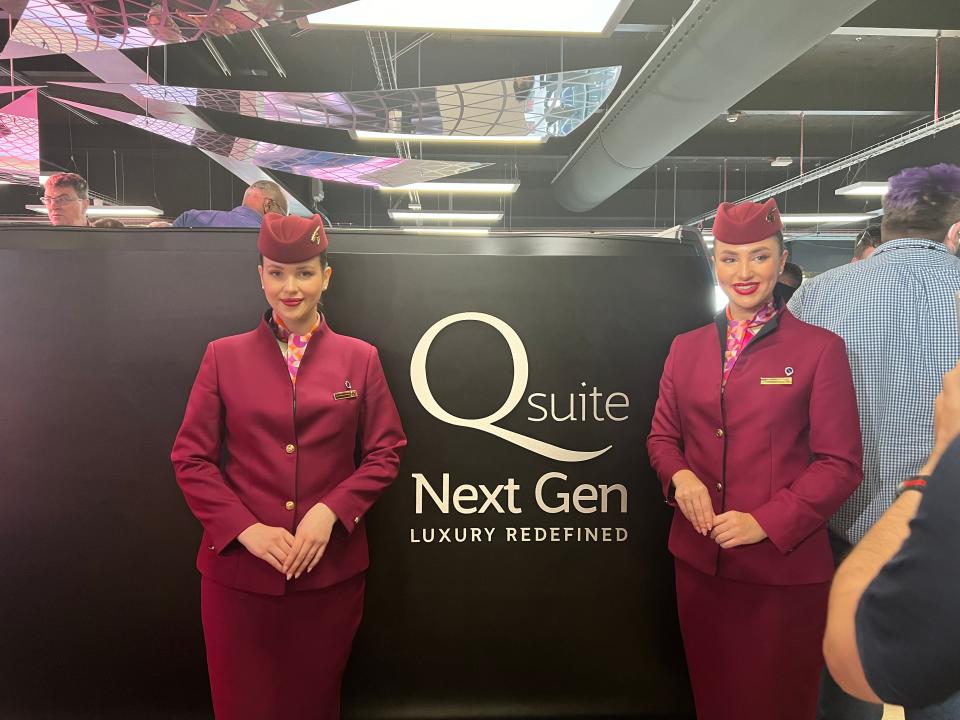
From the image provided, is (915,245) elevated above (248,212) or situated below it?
below

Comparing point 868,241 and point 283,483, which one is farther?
point 868,241

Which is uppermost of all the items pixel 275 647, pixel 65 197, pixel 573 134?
pixel 573 134

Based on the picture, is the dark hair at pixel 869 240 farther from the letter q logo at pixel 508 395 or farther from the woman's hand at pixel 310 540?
the woman's hand at pixel 310 540

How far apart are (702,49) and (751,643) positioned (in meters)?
4.12

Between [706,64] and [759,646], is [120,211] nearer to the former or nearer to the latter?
[706,64]

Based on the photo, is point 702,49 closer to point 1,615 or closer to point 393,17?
point 393,17

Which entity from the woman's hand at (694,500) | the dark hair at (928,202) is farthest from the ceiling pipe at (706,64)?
the woman's hand at (694,500)

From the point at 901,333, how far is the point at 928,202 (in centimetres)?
42

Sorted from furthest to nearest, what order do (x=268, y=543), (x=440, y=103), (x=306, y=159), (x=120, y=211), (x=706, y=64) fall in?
(x=120, y=211), (x=306, y=159), (x=440, y=103), (x=706, y=64), (x=268, y=543)

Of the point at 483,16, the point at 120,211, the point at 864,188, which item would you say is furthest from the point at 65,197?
the point at 864,188

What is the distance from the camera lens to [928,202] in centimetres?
190

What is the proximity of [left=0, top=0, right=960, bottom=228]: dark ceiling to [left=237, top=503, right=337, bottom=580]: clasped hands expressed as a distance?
5962 mm

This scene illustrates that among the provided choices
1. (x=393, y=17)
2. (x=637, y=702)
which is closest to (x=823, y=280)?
(x=637, y=702)

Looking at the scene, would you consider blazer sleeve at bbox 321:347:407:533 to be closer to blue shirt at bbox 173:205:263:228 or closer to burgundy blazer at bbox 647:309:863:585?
burgundy blazer at bbox 647:309:863:585
